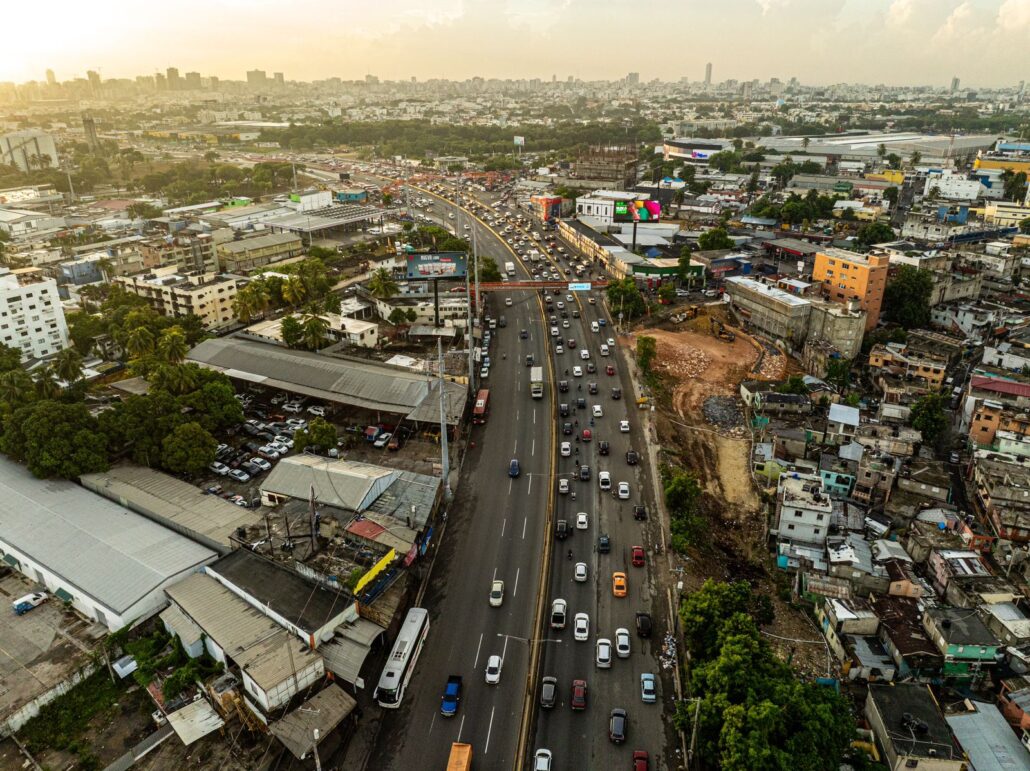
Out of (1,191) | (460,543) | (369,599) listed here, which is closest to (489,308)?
(460,543)

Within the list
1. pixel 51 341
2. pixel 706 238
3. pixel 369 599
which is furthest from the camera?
pixel 706 238

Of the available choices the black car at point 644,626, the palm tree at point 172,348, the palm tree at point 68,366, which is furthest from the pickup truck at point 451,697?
the palm tree at point 68,366

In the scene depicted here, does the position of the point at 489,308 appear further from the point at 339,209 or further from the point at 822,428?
the point at 339,209

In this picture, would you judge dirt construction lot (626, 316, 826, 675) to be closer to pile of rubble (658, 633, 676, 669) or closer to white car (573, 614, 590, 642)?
pile of rubble (658, 633, 676, 669)

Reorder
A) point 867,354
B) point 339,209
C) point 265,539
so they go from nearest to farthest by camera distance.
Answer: point 265,539
point 867,354
point 339,209

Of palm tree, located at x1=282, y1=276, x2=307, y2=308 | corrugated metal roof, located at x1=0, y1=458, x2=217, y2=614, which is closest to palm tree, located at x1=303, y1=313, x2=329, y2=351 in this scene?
palm tree, located at x1=282, y1=276, x2=307, y2=308

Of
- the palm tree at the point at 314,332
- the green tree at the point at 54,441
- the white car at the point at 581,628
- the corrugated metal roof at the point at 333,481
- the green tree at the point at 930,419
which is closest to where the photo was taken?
the white car at the point at 581,628

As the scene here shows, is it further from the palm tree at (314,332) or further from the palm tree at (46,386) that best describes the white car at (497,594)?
the palm tree at (46,386)

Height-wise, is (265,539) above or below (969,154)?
below
